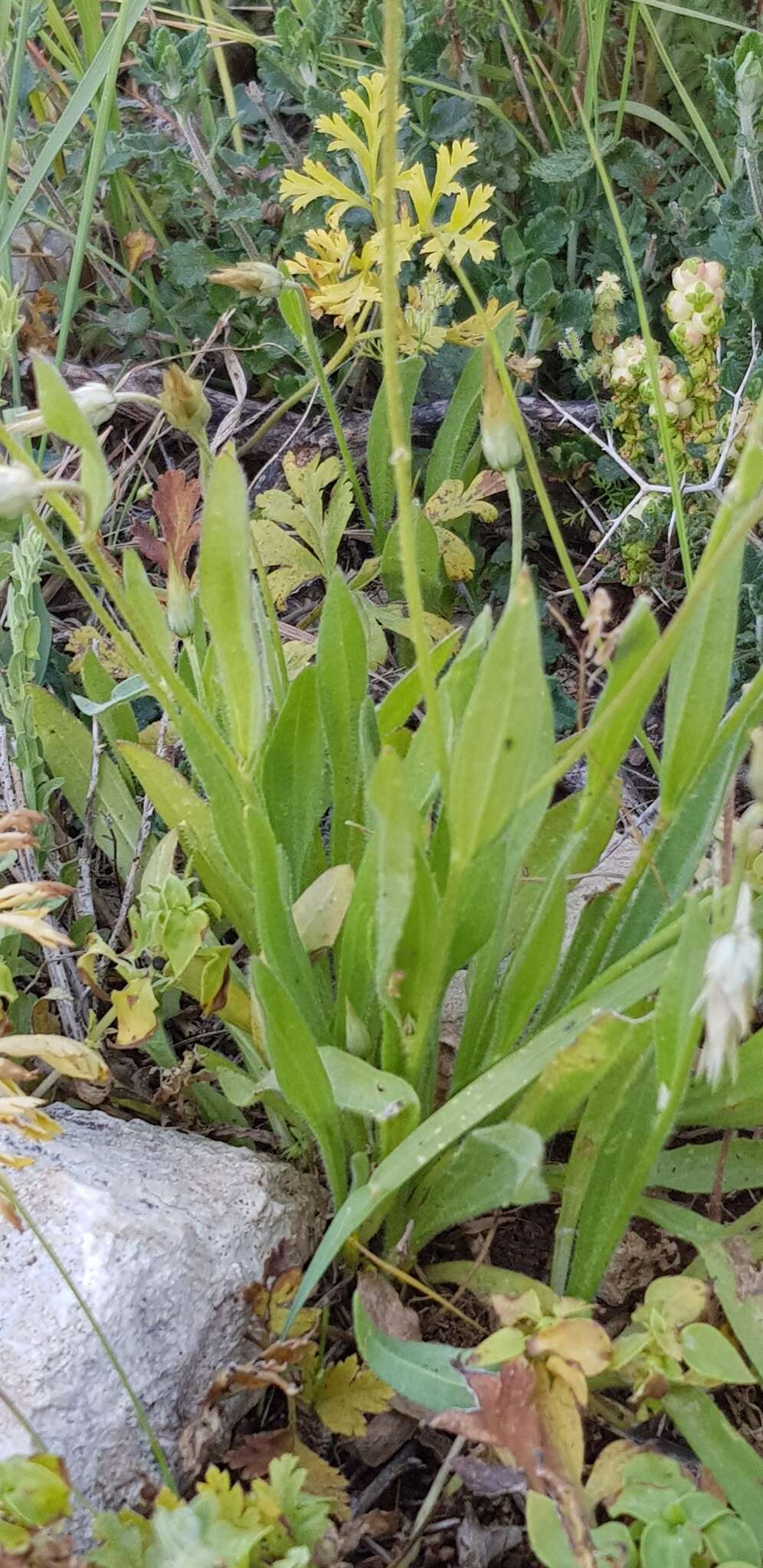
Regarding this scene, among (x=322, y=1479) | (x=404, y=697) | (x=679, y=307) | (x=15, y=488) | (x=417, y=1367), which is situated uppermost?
(x=15, y=488)

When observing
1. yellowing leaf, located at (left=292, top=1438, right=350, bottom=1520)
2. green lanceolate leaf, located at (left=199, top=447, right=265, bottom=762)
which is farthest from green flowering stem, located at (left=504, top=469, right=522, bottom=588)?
yellowing leaf, located at (left=292, top=1438, right=350, bottom=1520)

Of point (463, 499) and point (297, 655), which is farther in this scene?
point (463, 499)

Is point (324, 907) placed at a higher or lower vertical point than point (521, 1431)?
higher

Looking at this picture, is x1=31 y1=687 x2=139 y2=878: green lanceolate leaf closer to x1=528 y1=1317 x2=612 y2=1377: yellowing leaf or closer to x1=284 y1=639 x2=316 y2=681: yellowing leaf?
x1=284 y1=639 x2=316 y2=681: yellowing leaf

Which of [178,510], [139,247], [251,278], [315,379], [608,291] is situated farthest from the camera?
[139,247]

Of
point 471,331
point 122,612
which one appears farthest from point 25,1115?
point 471,331

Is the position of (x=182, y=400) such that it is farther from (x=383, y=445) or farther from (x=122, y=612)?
(x=383, y=445)
